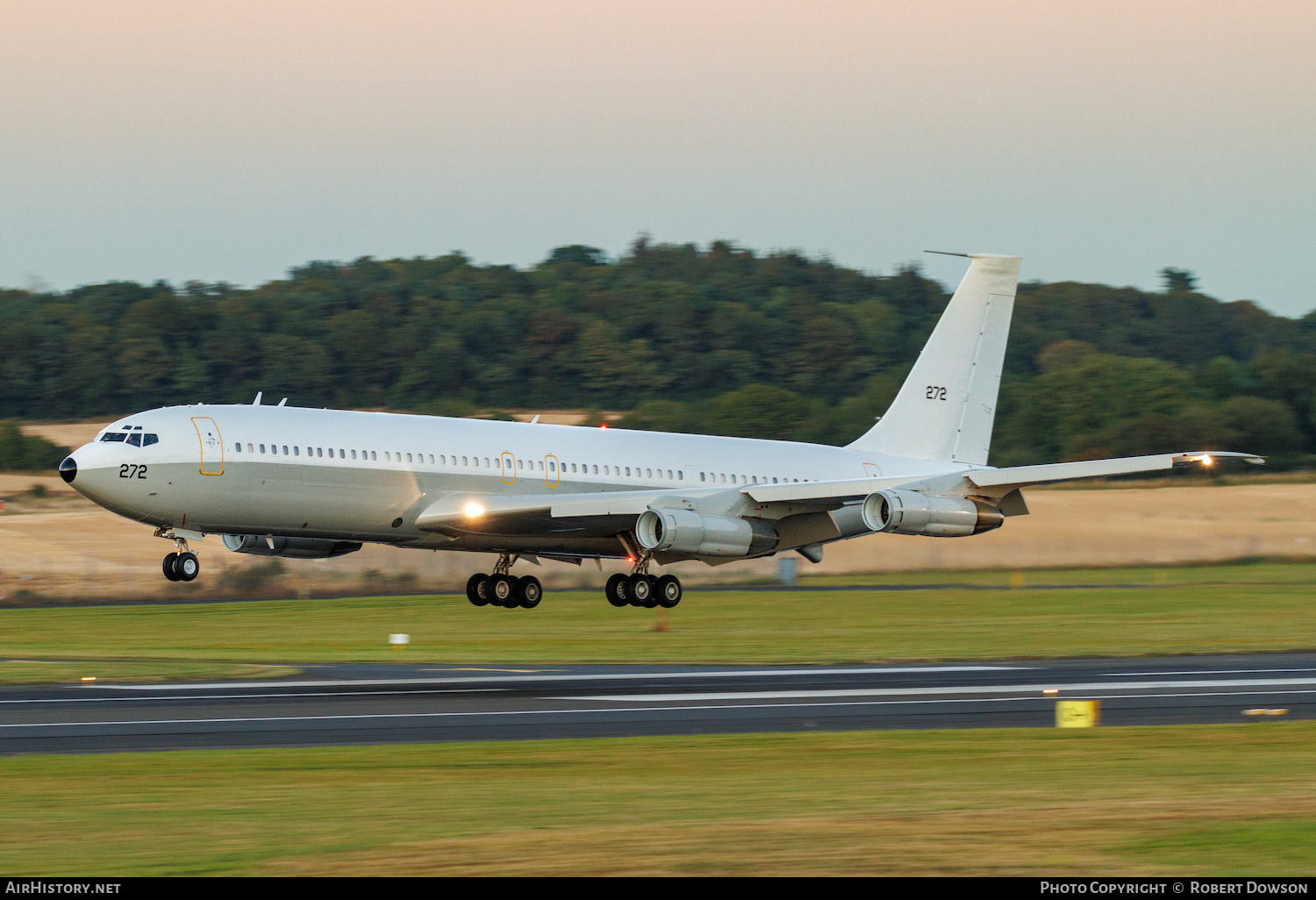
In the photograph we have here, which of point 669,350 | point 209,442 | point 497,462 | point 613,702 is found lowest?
point 613,702

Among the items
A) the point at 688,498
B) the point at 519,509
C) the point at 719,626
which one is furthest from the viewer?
the point at 719,626

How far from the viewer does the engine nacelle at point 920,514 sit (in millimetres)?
43375

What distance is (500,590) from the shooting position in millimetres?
47906

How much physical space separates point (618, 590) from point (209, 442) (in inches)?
499

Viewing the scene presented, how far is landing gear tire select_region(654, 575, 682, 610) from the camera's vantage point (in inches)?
1799

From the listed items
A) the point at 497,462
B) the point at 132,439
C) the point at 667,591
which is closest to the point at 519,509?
the point at 497,462

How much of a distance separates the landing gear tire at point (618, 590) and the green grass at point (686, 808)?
21.2 meters

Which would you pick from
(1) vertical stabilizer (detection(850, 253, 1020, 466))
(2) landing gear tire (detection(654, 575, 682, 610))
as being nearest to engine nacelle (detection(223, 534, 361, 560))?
(2) landing gear tire (detection(654, 575, 682, 610))

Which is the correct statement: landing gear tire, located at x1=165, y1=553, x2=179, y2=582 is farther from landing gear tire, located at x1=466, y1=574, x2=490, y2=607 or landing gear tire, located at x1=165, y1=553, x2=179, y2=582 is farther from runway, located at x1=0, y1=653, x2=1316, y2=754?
landing gear tire, located at x1=466, y1=574, x2=490, y2=607

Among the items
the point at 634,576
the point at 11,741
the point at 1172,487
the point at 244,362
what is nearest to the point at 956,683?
the point at 634,576

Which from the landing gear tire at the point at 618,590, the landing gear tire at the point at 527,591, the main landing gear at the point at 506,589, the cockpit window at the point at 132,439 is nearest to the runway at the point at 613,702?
the cockpit window at the point at 132,439

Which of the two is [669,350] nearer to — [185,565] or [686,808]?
[185,565]

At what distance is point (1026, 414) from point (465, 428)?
86168 mm

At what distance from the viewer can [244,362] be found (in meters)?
132
